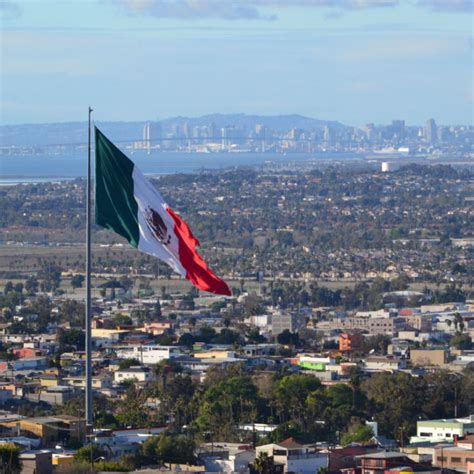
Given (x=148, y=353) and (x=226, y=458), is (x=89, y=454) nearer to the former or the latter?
(x=226, y=458)

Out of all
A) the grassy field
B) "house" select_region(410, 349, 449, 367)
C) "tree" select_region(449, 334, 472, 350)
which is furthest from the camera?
the grassy field

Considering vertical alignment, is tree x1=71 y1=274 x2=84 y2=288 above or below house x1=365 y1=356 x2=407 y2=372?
below

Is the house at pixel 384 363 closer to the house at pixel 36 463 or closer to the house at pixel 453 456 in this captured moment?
the house at pixel 453 456

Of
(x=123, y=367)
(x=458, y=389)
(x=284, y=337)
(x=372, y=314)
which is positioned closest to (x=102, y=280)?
(x=372, y=314)

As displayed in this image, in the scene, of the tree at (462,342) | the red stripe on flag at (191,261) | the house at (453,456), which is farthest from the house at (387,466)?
the tree at (462,342)

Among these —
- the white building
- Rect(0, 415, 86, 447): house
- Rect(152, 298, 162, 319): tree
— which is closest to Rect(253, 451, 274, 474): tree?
Rect(0, 415, 86, 447): house

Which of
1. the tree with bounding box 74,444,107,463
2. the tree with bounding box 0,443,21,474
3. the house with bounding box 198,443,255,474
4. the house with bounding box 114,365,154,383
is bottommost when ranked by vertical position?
the house with bounding box 114,365,154,383

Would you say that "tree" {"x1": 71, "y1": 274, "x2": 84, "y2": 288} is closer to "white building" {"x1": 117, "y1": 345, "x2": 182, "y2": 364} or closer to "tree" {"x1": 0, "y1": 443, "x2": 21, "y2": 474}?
"white building" {"x1": 117, "y1": 345, "x2": 182, "y2": 364}
